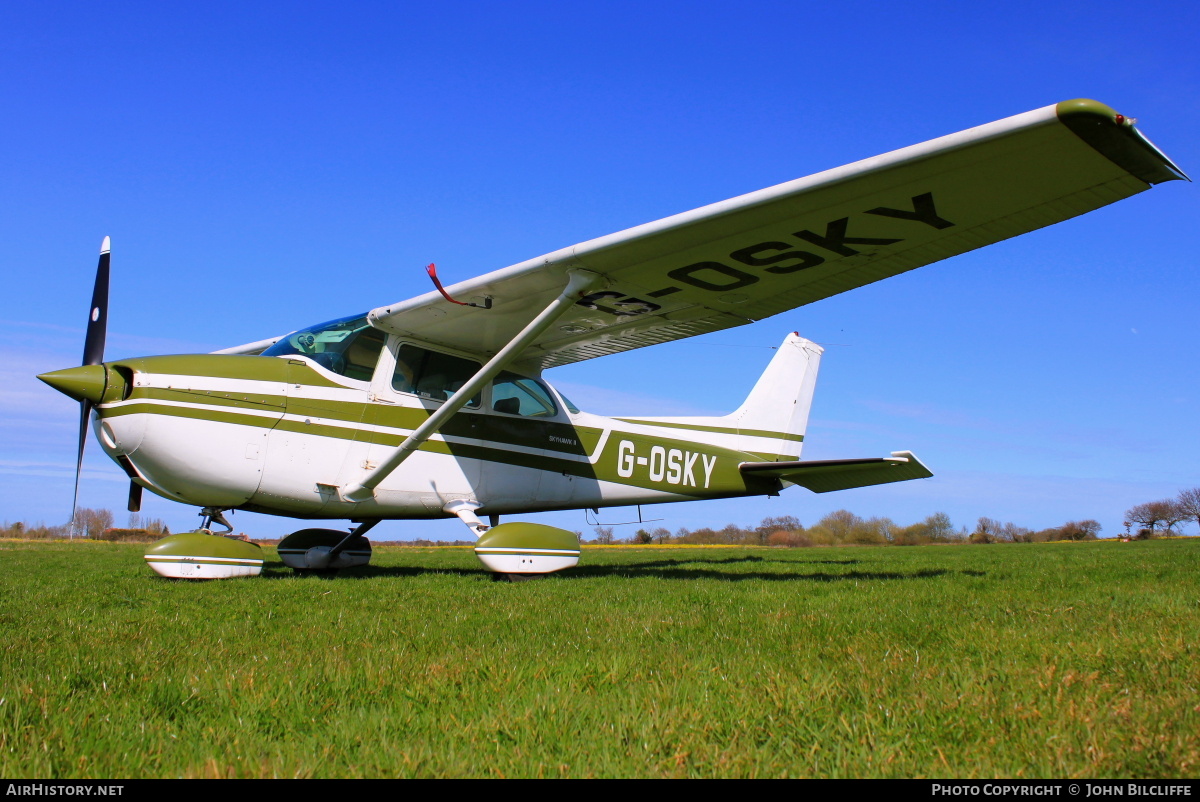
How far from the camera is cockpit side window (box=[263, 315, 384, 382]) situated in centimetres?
790

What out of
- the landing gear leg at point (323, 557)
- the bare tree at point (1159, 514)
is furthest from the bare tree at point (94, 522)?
the bare tree at point (1159, 514)

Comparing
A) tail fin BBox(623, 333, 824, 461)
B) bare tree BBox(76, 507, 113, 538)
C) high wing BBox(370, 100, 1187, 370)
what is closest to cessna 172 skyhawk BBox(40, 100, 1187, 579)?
high wing BBox(370, 100, 1187, 370)

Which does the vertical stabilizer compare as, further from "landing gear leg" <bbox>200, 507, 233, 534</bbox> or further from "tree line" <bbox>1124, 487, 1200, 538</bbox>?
"tree line" <bbox>1124, 487, 1200, 538</bbox>

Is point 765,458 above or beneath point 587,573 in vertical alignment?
above

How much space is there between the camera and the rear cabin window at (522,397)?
904 cm

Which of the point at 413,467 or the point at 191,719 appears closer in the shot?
the point at 191,719

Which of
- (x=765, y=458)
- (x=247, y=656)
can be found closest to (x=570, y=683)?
(x=247, y=656)

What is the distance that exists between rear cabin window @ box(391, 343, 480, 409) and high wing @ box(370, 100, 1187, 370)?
19 centimetres

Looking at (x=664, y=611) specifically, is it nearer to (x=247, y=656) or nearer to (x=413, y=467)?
(x=247, y=656)

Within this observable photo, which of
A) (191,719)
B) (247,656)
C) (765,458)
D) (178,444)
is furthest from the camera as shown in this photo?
(765,458)

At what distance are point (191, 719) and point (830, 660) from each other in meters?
2.29

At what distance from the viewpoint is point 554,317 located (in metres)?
7.15

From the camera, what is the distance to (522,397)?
9.19 m

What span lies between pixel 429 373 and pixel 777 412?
232 inches
